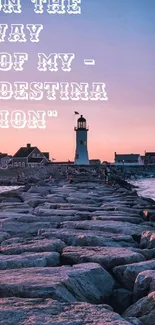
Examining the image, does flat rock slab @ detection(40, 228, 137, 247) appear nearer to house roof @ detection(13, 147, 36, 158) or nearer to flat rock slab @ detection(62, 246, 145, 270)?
flat rock slab @ detection(62, 246, 145, 270)

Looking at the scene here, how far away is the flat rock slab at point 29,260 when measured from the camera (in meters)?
3.35

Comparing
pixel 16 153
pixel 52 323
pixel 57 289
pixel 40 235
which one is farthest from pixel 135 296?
pixel 16 153

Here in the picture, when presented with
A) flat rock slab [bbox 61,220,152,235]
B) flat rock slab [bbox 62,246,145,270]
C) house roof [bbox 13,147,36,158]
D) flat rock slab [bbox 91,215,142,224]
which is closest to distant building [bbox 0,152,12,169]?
house roof [bbox 13,147,36,158]

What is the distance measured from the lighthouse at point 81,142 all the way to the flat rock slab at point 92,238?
42.4m

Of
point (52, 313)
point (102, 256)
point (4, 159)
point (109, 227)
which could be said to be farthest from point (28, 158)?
point (52, 313)

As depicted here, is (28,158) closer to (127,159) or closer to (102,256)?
(127,159)

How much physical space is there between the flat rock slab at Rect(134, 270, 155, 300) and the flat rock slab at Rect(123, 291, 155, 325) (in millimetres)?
257

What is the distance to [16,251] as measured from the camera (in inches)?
152

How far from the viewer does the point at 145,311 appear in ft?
8.13

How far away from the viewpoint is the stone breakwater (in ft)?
7.52

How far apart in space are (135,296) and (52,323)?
0.94 meters

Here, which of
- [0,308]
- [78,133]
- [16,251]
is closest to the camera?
[0,308]

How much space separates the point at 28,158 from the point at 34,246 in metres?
58.1

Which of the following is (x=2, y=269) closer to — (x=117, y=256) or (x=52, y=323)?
(x=117, y=256)
